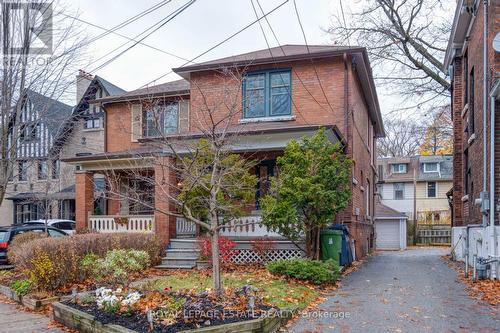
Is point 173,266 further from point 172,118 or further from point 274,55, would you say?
point 274,55

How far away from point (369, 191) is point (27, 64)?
16389 mm

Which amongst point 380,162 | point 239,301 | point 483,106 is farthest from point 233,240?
point 380,162

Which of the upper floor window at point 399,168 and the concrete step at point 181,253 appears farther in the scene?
the upper floor window at point 399,168

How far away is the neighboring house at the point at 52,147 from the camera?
12867 millimetres

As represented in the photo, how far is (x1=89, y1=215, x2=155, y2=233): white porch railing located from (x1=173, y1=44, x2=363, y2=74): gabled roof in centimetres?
535

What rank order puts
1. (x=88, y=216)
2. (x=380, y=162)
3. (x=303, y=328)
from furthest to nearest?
(x=380, y=162) → (x=88, y=216) → (x=303, y=328)

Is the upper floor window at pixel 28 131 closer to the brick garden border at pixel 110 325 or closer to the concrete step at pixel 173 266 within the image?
the concrete step at pixel 173 266

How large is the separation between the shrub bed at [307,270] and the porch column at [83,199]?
8.48 m

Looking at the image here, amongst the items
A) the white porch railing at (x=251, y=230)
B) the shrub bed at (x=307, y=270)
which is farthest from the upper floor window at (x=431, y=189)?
the shrub bed at (x=307, y=270)

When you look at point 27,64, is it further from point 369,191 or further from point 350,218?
point 369,191

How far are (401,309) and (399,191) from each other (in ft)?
117

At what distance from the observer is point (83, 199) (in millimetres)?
16125

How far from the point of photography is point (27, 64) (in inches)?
469

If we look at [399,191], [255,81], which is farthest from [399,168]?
[255,81]
